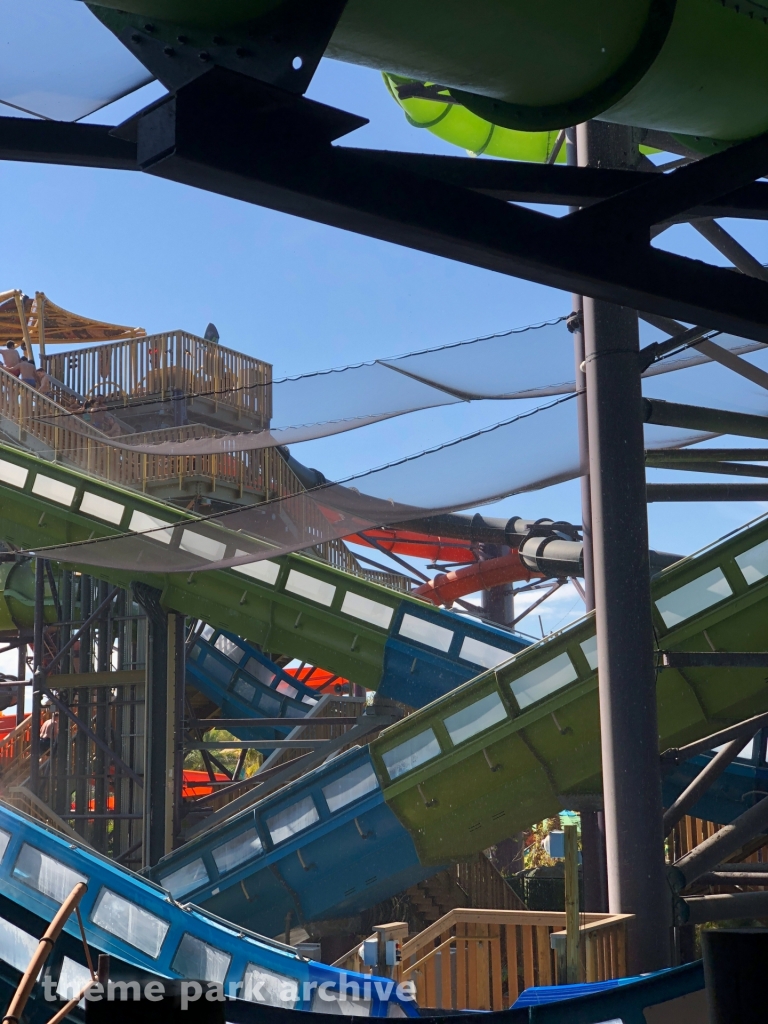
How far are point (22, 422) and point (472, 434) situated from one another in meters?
8.25

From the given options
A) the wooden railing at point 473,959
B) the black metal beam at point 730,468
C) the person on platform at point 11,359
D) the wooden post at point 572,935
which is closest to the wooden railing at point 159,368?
the person on platform at point 11,359

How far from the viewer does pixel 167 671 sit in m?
13.7

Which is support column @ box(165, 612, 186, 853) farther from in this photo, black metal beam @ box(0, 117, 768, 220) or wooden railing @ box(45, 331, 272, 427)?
black metal beam @ box(0, 117, 768, 220)

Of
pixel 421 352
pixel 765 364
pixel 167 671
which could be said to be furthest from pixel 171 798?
pixel 765 364

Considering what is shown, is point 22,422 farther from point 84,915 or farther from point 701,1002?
point 701,1002

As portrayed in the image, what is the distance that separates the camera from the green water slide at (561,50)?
2.20 metres

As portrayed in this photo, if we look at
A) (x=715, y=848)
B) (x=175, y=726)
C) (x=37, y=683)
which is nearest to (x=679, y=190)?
(x=715, y=848)

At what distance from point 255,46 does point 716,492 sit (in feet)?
22.7

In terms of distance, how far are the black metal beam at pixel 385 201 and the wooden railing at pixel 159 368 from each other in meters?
14.3

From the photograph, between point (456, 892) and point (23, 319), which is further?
point (23, 319)

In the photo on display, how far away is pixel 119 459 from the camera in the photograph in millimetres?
13508

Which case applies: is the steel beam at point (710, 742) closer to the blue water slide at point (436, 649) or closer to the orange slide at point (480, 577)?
the blue water slide at point (436, 649)

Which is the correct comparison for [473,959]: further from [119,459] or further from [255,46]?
[119,459]

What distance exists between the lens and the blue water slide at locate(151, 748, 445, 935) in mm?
10633
